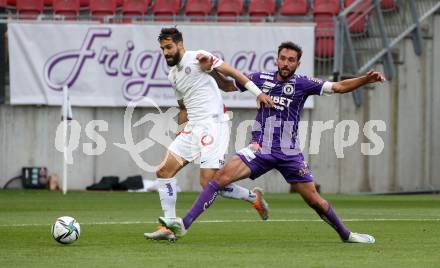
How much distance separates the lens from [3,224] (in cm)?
1400

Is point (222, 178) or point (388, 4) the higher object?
point (388, 4)

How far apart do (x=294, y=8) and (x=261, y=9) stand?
787 millimetres

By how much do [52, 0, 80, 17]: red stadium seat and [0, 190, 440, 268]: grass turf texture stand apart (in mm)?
7415

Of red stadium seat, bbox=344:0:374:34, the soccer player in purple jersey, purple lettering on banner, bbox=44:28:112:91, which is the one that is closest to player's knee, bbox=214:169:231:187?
the soccer player in purple jersey

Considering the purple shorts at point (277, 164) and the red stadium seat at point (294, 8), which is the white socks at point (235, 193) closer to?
the purple shorts at point (277, 164)

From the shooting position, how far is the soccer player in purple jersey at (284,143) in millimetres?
11328

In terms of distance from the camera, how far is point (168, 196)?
1188 cm

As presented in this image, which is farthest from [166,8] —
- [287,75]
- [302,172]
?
[302,172]

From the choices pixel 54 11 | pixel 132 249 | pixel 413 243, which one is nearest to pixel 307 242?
pixel 413 243

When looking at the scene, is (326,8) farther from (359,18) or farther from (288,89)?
(288,89)

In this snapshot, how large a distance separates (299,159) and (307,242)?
2.83 feet

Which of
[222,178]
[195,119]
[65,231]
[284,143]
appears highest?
[195,119]

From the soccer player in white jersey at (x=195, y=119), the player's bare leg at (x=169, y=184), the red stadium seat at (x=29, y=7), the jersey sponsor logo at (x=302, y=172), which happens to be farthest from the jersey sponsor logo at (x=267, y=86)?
the red stadium seat at (x=29, y=7)

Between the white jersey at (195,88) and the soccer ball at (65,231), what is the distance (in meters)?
2.41
